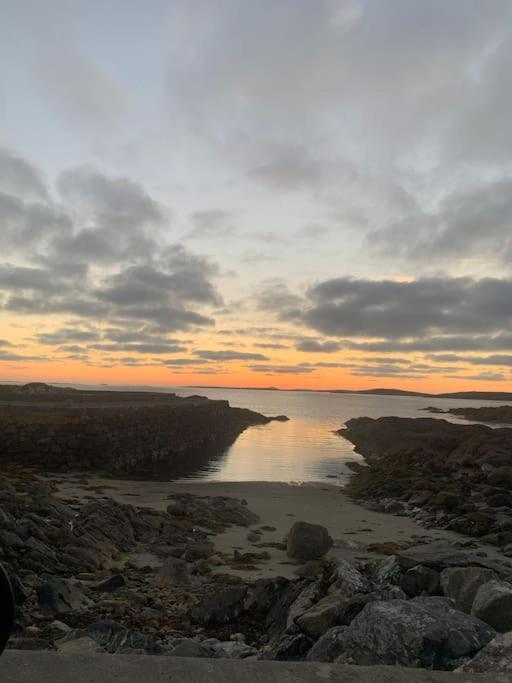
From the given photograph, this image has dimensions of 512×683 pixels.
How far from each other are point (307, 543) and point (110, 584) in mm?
4396

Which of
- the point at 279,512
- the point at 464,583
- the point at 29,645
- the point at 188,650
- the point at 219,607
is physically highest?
the point at 464,583

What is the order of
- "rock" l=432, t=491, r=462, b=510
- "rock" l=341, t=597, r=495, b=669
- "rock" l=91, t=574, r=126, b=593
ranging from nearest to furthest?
"rock" l=341, t=597, r=495, b=669 → "rock" l=91, t=574, r=126, b=593 → "rock" l=432, t=491, r=462, b=510

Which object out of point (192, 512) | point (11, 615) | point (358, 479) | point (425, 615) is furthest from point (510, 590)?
point (358, 479)

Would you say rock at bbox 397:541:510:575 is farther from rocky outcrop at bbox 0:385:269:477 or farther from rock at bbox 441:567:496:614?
rocky outcrop at bbox 0:385:269:477

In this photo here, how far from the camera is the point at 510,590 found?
5242 mm

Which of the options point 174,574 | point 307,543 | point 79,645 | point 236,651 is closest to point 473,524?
point 307,543

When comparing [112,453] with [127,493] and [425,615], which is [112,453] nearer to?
[127,493]

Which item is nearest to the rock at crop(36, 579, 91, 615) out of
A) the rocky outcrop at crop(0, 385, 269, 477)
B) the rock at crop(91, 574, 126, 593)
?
the rock at crop(91, 574, 126, 593)

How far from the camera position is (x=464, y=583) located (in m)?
5.90

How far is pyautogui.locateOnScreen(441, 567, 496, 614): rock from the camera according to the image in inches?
226

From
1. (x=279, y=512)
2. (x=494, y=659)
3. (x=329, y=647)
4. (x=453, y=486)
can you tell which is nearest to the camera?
(x=494, y=659)

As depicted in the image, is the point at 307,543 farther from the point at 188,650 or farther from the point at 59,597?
the point at 188,650

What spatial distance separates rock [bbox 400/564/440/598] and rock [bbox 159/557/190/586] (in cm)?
355

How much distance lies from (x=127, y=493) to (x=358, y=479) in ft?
38.7
